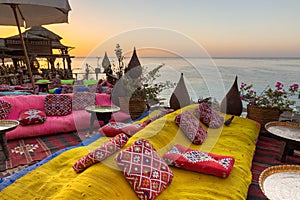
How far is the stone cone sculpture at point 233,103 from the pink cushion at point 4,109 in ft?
11.4

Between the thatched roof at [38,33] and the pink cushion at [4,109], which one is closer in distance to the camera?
the pink cushion at [4,109]

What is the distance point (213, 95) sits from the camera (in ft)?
12.0

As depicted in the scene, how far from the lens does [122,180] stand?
1.22m

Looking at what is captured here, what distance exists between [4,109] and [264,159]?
373 cm

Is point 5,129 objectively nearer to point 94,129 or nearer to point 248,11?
point 94,129

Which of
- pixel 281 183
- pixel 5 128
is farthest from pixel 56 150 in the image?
pixel 281 183

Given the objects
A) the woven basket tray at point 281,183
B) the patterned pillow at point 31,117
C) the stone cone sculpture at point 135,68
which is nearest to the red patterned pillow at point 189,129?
the woven basket tray at point 281,183

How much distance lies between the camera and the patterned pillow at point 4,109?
9.72 feet

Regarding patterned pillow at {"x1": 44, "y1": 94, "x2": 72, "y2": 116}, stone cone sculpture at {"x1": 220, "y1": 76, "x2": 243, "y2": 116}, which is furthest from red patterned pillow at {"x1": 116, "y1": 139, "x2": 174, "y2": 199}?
patterned pillow at {"x1": 44, "y1": 94, "x2": 72, "y2": 116}

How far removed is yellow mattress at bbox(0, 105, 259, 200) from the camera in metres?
1.11

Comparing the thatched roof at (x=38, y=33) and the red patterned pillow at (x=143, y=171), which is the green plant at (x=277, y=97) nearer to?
the red patterned pillow at (x=143, y=171)

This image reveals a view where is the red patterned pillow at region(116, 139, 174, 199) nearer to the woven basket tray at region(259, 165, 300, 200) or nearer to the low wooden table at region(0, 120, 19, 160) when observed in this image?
the woven basket tray at region(259, 165, 300, 200)

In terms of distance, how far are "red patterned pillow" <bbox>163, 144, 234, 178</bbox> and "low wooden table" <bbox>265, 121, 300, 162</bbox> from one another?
90 cm

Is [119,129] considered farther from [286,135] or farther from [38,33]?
[38,33]
